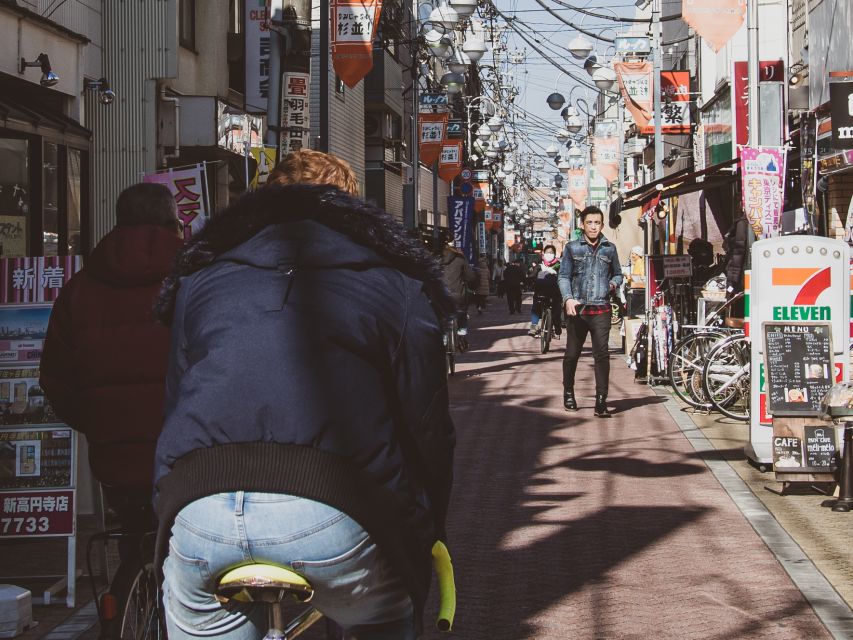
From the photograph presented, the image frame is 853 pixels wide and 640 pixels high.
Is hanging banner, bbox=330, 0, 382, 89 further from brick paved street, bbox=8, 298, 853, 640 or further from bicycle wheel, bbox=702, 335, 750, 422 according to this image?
bicycle wheel, bbox=702, 335, 750, 422

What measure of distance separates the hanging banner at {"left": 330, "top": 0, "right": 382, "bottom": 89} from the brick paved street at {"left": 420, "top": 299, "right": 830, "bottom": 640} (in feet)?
18.2

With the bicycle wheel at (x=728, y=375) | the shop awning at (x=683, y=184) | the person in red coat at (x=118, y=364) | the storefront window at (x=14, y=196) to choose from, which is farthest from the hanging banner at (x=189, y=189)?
the person in red coat at (x=118, y=364)

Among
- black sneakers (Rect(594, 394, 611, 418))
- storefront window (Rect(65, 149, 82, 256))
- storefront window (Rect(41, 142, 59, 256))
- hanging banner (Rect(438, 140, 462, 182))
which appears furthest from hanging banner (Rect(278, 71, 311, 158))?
hanging banner (Rect(438, 140, 462, 182))

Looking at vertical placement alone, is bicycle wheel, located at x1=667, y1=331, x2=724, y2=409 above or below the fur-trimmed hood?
below

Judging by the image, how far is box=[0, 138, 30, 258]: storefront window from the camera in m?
13.4

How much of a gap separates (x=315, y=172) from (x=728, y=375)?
11.2 m

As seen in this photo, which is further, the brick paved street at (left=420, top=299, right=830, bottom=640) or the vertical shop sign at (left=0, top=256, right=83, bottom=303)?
the vertical shop sign at (left=0, top=256, right=83, bottom=303)

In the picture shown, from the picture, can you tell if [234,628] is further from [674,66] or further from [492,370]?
[674,66]

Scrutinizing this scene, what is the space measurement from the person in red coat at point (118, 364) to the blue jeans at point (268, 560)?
1612 millimetres

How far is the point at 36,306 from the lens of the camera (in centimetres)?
714

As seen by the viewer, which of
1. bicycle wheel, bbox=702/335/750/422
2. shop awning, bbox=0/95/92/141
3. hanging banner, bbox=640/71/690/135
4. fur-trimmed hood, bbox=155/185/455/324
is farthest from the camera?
hanging banner, bbox=640/71/690/135

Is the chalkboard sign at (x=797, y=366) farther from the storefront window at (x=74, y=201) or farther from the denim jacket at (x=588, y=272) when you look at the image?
the storefront window at (x=74, y=201)

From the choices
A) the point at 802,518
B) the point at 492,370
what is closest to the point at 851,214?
the point at 802,518

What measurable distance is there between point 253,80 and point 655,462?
513 inches
